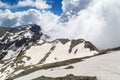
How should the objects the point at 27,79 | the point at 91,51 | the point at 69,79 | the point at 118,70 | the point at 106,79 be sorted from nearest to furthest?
1. the point at 106,79
2. the point at 69,79
3. the point at 118,70
4. the point at 27,79
5. the point at 91,51

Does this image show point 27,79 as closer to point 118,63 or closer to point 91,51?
point 118,63

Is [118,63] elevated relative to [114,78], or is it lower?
elevated

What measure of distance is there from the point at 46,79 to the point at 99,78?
11729 millimetres

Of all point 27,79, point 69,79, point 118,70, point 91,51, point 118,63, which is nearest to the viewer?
point 69,79

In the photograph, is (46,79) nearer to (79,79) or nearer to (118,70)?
(79,79)

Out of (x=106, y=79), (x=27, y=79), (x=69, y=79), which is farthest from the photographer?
(x=27, y=79)

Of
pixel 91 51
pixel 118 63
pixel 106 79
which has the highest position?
pixel 91 51

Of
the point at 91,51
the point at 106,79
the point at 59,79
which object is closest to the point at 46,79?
the point at 59,79

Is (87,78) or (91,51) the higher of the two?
(91,51)

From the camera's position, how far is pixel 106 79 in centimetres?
3634

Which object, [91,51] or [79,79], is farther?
[91,51]

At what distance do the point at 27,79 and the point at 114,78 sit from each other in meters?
23.2

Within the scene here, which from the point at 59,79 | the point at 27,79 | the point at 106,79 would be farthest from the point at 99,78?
the point at 27,79

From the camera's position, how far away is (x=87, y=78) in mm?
38312
